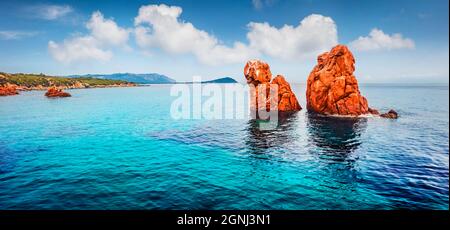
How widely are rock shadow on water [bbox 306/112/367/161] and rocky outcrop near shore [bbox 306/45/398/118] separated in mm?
5468

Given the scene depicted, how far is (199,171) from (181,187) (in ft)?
17.5

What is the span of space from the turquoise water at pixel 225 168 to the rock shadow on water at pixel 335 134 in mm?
207

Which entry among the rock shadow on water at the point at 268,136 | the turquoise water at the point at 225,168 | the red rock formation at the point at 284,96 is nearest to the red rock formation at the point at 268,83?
the red rock formation at the point at 284,96

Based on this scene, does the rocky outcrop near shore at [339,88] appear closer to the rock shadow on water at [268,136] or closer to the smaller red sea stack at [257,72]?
the smaller red sea stack at [257,72]

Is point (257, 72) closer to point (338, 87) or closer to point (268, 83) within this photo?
point (268, 83)

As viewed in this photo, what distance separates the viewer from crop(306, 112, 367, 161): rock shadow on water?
1596 inches

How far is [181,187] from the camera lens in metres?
26.1

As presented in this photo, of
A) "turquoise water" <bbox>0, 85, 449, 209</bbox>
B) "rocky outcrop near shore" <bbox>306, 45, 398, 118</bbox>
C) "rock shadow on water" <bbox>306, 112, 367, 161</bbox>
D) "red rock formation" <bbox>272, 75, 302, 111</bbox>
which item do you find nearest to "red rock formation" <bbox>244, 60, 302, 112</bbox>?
"red rock formation" <bbox>272, 75, 302, 111</bbox>

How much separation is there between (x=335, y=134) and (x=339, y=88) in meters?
28.1

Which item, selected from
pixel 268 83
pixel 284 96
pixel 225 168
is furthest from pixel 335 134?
pixel 268 83

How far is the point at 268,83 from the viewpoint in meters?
92.0

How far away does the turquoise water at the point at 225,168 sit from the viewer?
2339 centimetres
